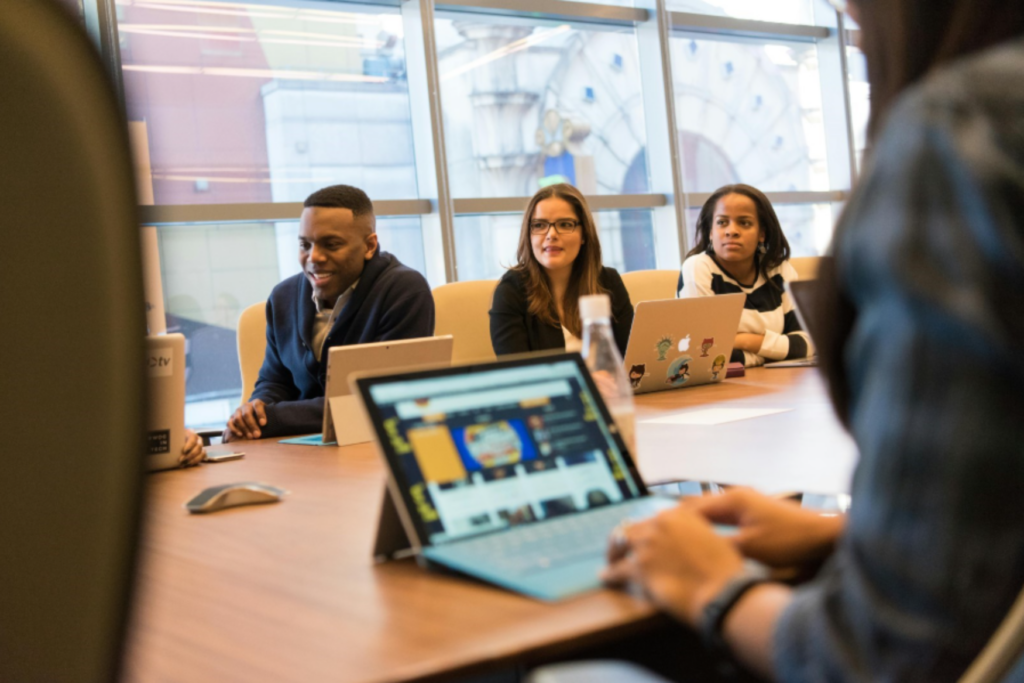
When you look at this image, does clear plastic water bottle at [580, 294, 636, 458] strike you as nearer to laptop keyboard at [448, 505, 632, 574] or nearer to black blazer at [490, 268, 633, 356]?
laptop keyboard at [448, 505, 632, 574]

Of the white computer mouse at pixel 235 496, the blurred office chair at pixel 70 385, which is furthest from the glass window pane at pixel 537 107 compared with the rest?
the blurred office chair at pixel 70 385

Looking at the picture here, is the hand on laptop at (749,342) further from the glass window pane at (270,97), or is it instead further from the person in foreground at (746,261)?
the glass window pane at (270,97)

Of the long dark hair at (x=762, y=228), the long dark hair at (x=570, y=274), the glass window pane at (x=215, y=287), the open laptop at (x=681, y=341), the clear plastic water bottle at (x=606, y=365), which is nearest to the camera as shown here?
the clear plastic water bottle at (x=606, y=365)

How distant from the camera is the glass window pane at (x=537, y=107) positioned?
577 cm

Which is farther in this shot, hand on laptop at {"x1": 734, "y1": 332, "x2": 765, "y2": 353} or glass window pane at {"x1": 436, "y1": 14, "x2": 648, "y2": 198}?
glass window pane at {"x1": 436, "y1": 14, "x2": 648, "y2": 198}

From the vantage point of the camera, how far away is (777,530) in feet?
2.83

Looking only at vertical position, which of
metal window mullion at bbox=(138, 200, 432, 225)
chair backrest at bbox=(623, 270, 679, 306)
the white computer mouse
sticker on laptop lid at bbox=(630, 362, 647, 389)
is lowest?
the white computer mouse

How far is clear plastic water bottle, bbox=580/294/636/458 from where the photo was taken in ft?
3.92

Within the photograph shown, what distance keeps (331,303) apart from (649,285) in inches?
60.2

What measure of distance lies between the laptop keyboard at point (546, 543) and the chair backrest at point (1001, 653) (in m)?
0.37

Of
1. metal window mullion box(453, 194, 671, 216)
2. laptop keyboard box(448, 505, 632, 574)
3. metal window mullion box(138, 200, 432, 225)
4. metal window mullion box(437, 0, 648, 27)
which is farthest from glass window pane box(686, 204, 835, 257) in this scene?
laptop keyboard box(448, 505, 632, 574)

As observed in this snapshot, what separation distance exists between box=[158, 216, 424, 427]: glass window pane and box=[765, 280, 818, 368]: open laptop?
3.01 m

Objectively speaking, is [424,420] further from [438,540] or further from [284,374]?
[284,374]

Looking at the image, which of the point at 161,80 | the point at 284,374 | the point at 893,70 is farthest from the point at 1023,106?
A: the point at 161,80
